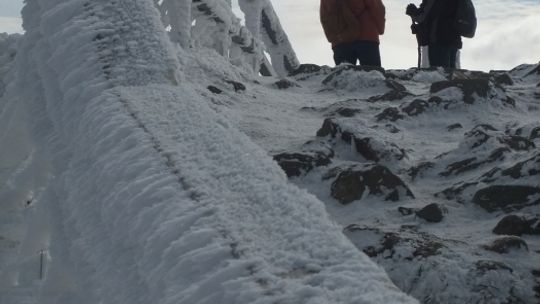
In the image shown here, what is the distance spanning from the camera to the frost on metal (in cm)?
515

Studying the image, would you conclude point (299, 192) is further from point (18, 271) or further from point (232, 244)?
point (18, 271)

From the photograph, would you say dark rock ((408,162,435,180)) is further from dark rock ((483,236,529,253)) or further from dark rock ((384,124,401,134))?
dark rock ((483,236,529,253))

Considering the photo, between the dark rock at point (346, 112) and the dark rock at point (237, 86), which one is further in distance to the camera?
the dark rock at point (237, 86)

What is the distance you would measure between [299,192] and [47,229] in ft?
3.00

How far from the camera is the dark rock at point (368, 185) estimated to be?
6.93ft

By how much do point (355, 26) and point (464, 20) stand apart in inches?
35.9

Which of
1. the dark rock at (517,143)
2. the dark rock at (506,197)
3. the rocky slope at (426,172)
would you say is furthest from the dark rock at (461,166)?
the dark rock at (506,197)

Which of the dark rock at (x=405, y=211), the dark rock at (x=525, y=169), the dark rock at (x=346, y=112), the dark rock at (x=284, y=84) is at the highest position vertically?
the dark rock at (x=284, y=84)

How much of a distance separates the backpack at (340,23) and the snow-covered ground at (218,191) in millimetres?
2740

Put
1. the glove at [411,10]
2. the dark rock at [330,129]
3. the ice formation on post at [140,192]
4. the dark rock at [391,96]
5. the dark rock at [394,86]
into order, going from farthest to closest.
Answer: the glove at [411,10]
the dark rock at [394,86]
the dark rock at [391,96]
the dark rock at [330,129]
the ice formation on post at [140,192]

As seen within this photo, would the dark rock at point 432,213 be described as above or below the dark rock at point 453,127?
below

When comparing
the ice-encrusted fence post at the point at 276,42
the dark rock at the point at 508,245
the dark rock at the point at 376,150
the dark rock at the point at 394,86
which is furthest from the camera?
the ice-encrusted fence post at the point at 276,42

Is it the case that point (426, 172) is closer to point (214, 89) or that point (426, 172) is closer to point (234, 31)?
point (214, 89)

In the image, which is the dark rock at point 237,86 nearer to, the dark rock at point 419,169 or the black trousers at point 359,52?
the dark rock at point 419,169
